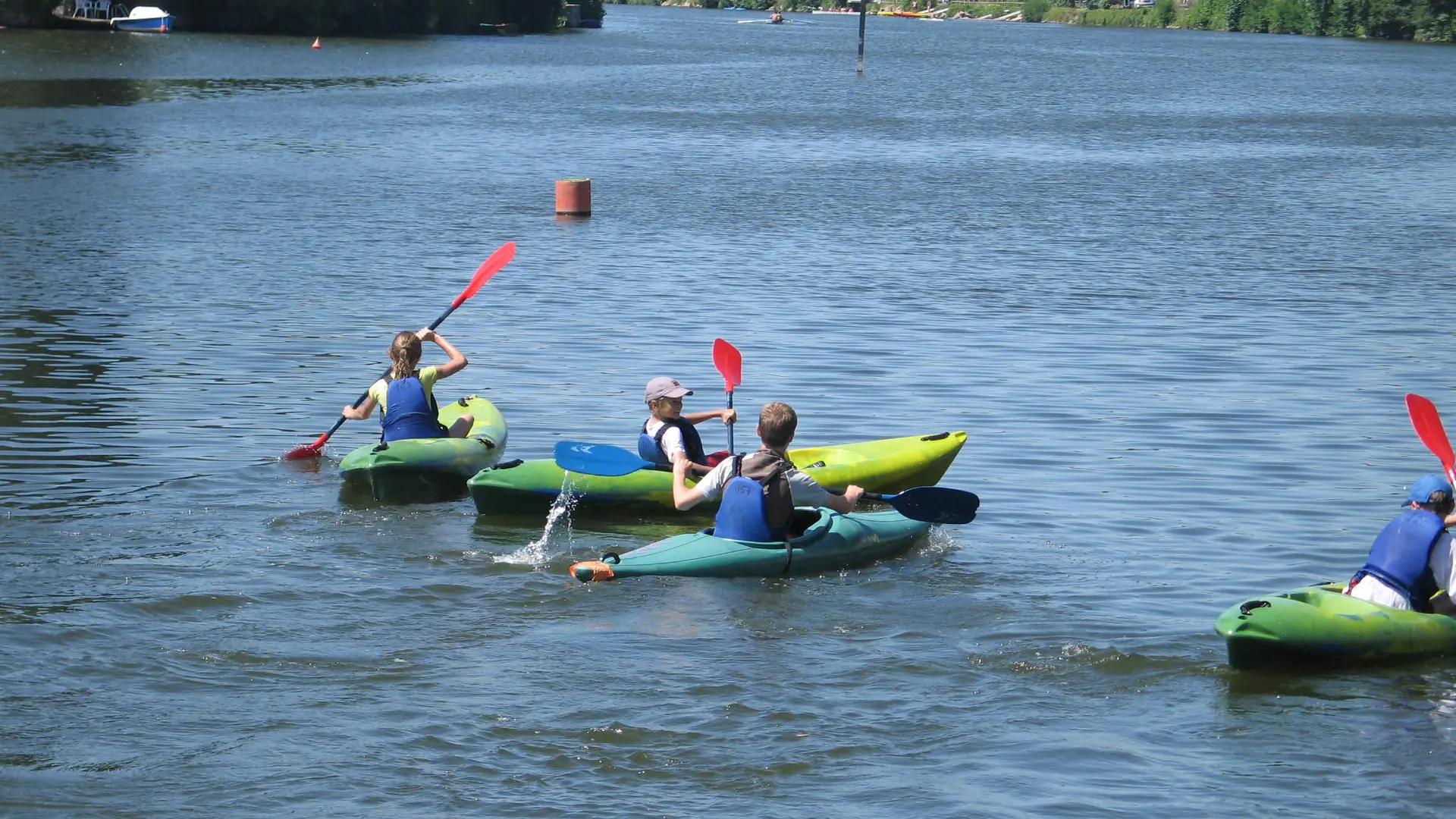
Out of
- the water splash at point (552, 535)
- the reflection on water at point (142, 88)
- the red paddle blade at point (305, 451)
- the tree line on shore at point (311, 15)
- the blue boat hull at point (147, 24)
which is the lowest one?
the water splash at point (552, 535)

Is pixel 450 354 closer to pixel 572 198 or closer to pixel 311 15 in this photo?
pixel 572 198

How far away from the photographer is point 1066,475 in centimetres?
1223

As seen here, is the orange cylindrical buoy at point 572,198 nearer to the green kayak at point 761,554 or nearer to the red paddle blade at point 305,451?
the red paddle blade at point 305,451

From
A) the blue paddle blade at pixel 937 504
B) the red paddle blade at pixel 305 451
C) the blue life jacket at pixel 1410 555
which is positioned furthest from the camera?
the red paddle blade at pixel 305 451

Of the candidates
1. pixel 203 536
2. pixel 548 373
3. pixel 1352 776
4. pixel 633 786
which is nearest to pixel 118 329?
pixel 548 373

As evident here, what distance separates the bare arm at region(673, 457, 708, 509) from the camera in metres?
10.2

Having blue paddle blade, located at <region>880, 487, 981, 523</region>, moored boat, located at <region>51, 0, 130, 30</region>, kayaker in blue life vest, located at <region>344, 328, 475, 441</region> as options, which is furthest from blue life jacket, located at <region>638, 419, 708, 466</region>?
moored boat, located at <region>51, 0, 130, 30</region>

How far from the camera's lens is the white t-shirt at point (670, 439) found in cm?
1062

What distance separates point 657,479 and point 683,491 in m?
0.62

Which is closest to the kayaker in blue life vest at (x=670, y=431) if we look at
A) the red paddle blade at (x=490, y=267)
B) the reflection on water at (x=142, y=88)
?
the red paddle blade at (x=490, y=267)

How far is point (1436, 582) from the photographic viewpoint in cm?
834

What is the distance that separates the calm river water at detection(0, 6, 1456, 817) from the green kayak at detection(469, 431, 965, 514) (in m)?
0.24

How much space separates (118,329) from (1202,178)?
893 inches

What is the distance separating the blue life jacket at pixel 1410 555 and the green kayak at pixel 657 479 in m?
3.71
